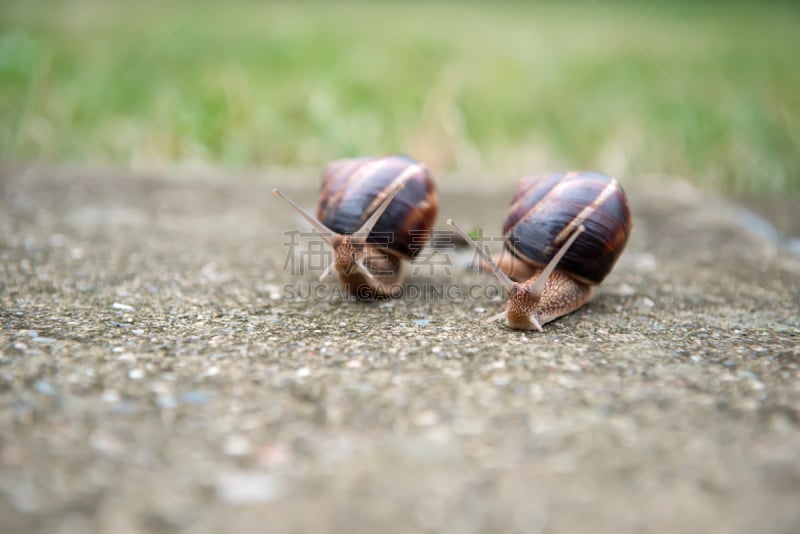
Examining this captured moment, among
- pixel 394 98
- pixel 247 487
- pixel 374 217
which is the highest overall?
pixel 394 98

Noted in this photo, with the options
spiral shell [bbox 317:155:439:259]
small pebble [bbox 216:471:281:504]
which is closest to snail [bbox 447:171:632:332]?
spiral shell [bbox 317:155:439:259]

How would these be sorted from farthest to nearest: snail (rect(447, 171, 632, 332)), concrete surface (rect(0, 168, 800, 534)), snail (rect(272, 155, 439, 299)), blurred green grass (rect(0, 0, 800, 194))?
blurred green grass (rect(0, 0, 800, 194)), snail (rect(272, 155, 439, 299)), snail (rect(447, 171, 632, 332)), concrete surface (rect(0, 168, 800, 534))

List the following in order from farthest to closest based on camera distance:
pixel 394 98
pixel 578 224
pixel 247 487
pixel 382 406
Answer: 1. pixel 394 98
2. pixel 578 224
3. pixel 382 406
4. pixel 247 487

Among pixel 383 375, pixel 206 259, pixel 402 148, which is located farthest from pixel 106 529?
pixel 402 148

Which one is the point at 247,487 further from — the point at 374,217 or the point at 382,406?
the point at 374,217

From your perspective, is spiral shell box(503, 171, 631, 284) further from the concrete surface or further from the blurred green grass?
the blurred green grass

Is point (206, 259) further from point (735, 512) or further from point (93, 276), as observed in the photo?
point (735, 512)

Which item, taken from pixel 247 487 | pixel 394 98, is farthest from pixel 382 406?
pixel 394 98
